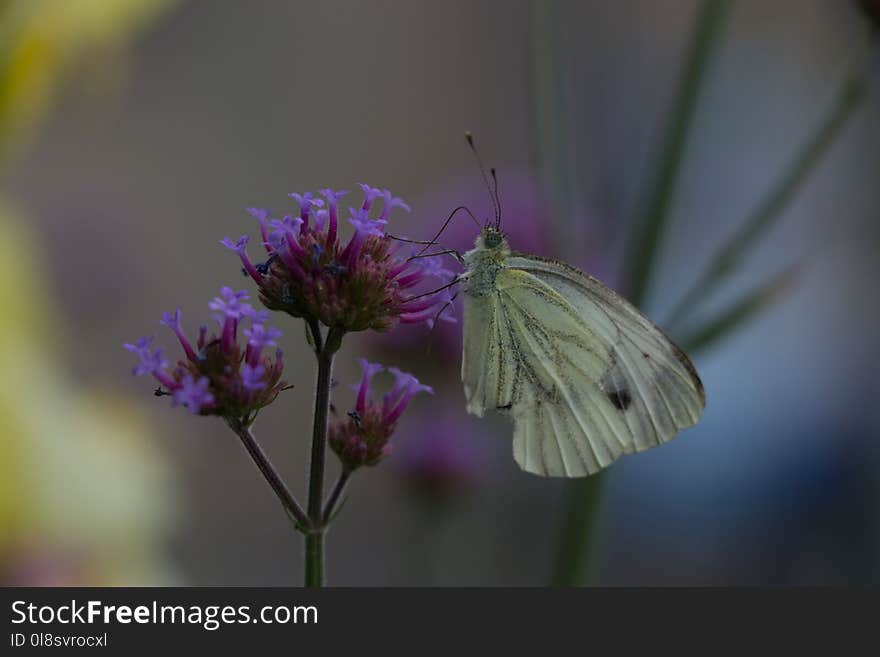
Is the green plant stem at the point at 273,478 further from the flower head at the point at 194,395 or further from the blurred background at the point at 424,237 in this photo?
the blurred background at the point at 424,237

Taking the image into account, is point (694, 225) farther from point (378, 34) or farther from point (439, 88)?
point (378, 34)

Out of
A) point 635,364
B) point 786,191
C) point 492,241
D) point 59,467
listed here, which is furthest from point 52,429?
point 786,191

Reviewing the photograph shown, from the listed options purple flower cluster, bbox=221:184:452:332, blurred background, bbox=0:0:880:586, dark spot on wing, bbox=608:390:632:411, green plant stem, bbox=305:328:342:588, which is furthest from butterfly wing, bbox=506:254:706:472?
green plant stem, bbox=305:328:342:588

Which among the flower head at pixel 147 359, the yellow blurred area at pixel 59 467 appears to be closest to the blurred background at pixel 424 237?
the yellow blurred area at pixel 59 467

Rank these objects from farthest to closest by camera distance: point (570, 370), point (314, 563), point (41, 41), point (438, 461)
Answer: point (438, 461) → point (570, 370) → point (41, 41) → point (314, 563)

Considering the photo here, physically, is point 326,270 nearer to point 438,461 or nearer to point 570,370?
point 570,370

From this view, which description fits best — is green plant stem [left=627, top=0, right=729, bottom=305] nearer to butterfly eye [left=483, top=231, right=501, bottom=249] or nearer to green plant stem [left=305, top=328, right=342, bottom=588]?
butterfly eye [left=483, top=231, right=501, bottom=249]

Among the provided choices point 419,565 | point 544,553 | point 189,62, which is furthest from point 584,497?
point 189,62
